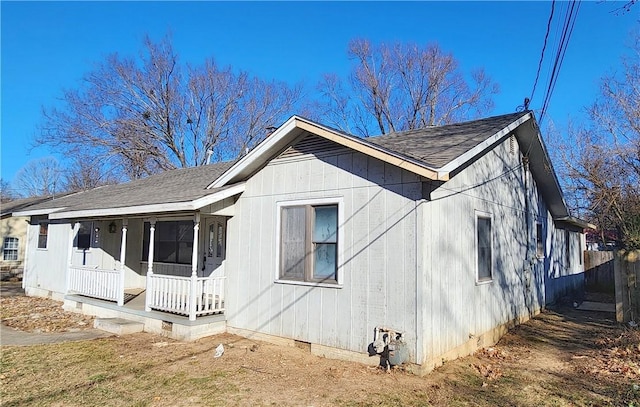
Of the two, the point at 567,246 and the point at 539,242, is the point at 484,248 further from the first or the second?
the point at 567,246

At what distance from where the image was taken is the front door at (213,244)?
11.0 meters

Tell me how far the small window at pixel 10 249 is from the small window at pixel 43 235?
9.49m

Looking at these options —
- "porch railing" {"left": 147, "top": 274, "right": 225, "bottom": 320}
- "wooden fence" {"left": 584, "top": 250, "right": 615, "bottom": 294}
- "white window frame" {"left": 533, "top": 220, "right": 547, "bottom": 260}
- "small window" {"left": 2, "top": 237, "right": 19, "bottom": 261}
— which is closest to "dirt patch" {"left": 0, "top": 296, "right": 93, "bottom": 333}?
"porch railing" {"left": 147, "top": 274, "right": 225, "bottom": 320}

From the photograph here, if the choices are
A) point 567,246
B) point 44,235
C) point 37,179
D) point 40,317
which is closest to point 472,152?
point 567,246

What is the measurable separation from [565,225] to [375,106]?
17.5 meters

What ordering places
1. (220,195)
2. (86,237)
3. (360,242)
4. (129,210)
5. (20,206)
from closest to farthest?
(360,242) < (220,195) < (129,210) < (86,237) < (20,206)

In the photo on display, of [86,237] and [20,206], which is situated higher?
[20,206]

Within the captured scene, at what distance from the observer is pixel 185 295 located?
30.5 ft

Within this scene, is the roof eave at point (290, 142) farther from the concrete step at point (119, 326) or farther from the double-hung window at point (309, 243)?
the concrete step at point (119, 326)

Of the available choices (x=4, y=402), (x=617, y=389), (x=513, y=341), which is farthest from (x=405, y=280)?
(x=4, y=402)

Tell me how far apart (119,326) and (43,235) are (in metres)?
9.44

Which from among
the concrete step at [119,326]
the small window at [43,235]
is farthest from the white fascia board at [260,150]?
the small window at [43,235]

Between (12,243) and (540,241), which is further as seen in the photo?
(12,243)

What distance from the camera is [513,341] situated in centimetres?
897
